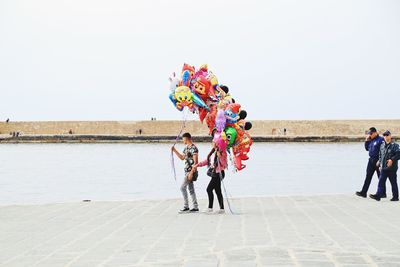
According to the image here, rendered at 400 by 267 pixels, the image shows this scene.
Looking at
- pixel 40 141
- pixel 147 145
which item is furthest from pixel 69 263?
pixel 40 141

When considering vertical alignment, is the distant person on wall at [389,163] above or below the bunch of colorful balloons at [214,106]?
below

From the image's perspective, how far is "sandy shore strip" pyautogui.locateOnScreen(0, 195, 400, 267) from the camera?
692 centimetres

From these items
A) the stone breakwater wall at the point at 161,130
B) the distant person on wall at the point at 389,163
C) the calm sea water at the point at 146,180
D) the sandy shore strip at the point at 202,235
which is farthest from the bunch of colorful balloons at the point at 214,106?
the stone breakwater wall at the point at 161,130

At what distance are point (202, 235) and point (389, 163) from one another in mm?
6128

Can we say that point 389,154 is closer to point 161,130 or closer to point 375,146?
point 375,146

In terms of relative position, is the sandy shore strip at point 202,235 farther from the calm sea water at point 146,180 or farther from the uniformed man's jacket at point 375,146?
the calm sea water at point 146,180

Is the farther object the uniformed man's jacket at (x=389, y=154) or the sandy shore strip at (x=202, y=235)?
the uniformed man's jacket at (x=389, y=154)

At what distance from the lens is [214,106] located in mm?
11547

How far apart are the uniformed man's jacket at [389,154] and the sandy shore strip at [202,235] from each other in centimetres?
89

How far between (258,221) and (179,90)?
2605 mm

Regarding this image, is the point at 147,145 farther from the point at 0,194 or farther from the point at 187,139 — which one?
the point at 187,139

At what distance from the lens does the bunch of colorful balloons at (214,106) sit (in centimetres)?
1120

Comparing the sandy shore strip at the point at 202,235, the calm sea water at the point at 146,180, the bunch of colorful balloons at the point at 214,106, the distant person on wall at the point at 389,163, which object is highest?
the bunch of colorful balloons at the point at 214,106

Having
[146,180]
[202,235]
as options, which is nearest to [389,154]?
[202,235]
